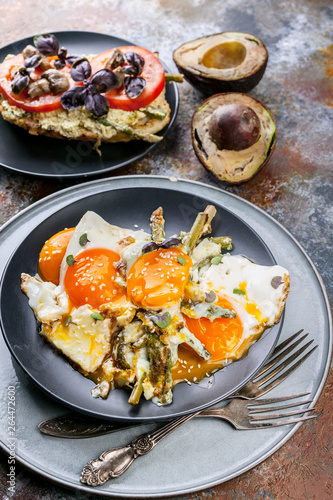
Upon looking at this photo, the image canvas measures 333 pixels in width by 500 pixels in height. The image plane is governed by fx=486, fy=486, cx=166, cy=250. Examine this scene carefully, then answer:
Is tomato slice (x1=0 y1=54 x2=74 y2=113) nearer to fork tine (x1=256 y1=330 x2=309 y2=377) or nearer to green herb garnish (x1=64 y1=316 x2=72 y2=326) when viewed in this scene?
green herb garnish (x1=64 y1=316 x2=72 y2=326)

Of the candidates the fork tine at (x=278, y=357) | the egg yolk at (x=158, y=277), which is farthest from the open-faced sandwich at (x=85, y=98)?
the fork tine at (x=278, y=357)

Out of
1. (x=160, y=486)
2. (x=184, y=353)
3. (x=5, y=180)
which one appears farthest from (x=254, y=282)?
(x=5, y=180)

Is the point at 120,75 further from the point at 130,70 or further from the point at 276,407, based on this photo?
the point at 276,407

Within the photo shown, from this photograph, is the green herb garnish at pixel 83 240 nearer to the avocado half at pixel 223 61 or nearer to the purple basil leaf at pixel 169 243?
the purple basil leaf at pixel 169 243

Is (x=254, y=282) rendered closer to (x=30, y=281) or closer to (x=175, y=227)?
(x=175, y=227)

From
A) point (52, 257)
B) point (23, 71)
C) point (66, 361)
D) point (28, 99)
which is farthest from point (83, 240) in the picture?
point (23, 71)

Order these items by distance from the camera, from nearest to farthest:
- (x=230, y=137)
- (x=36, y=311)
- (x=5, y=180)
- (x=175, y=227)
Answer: (x=36, y=311)
(x=175, y=227)
(x=230, y=137)
(x=5, y=180)

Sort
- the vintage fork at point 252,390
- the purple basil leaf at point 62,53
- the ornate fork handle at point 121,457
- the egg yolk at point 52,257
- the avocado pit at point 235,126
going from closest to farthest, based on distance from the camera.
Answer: the ornate fork handle at point 121,457 → the vintage fork at point 252,390 → the egg yolk at point 52,257 → the avocado pit at point 235,126 → the purple basil leaf at point 62,53
